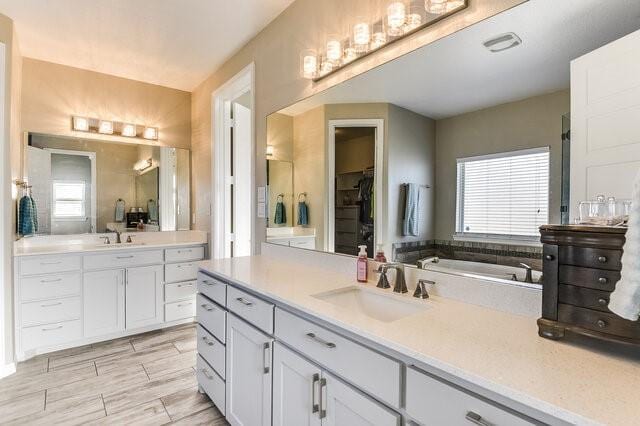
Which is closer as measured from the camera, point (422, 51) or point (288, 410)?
point (288, 410)

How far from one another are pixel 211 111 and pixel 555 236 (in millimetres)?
3342

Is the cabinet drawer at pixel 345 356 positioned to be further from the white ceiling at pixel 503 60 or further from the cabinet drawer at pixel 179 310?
the cabinet drawer at pixel 179 310

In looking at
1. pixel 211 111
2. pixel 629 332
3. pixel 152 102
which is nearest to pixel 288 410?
pixel 629 332

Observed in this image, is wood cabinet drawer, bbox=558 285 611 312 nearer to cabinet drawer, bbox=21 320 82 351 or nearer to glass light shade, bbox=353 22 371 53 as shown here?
glass light shade, bbox=353 22 371 53

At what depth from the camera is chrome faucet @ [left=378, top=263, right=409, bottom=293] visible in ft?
4.74

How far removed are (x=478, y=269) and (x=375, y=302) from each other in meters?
0.47

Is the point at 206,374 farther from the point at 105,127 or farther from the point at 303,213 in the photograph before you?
the point at 105,127

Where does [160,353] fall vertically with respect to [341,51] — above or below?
below

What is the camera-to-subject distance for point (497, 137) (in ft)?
4.18

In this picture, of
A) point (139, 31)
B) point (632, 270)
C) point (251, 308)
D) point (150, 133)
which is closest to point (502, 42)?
point (632, 270)

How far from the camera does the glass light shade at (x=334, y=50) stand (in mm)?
1875

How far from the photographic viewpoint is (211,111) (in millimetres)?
3463

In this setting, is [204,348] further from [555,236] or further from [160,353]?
[555,236]

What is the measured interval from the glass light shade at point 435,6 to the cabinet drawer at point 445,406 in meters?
1.39
